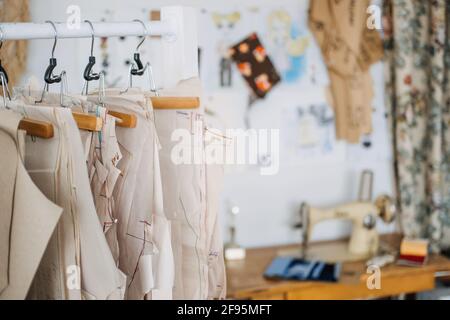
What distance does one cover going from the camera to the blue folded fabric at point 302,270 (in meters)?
2.07

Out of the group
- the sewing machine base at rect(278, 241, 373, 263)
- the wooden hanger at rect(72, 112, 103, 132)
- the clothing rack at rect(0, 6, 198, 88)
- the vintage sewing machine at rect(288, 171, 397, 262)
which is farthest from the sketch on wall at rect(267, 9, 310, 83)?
the wooden hanger at rect(72, 112, 103, 132)

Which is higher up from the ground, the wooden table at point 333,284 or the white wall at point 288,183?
the white wall at point 288,183

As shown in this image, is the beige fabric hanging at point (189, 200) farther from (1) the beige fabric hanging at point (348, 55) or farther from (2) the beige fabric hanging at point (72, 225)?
(1) the beige fabric hanging at point (348, 55)

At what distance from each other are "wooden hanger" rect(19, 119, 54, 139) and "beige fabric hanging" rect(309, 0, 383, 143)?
164 centimetres

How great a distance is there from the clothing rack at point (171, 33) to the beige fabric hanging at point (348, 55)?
49.9 inches

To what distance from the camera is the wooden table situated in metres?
2.00

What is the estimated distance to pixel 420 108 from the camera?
95.7 inches

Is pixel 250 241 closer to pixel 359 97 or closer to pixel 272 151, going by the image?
pixel 272 151

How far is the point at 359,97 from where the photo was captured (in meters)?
2.41

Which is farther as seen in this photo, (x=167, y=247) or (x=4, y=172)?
(x=167, y=247)

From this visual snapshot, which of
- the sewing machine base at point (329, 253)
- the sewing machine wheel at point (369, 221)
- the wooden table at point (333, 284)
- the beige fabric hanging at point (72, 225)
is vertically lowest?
the wooden table at point (333, 284)

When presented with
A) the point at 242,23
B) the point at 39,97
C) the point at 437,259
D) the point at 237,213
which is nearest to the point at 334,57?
the point at 242,23

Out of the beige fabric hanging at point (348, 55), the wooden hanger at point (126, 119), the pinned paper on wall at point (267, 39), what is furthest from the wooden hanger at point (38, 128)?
the beige fabric hanging at point (348, 55)

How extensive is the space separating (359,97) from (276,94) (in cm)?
32
